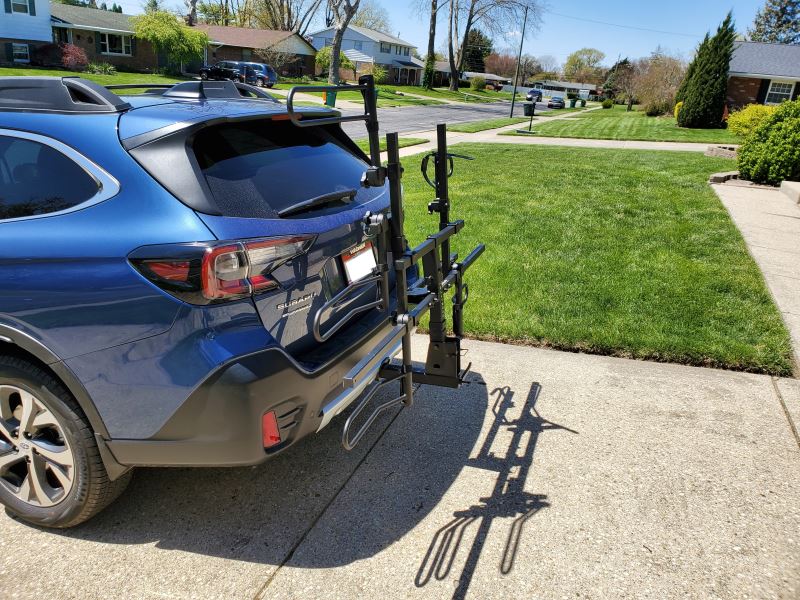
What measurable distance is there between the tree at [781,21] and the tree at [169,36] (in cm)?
7310

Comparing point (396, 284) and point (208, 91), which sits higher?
point (208, 91)

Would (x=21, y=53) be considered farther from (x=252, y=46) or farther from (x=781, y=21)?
(x=781, y=21)

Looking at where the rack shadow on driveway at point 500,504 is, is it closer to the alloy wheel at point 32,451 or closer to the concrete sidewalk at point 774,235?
the alloy wheel at point 32,451

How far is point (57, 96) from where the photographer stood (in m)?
2.74

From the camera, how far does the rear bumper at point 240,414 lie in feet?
7.58

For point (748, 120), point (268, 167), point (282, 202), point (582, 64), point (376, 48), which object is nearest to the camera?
point (282, 202)

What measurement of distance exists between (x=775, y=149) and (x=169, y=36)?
46.6 meters

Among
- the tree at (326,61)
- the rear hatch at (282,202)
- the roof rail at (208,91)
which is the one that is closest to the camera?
the rear hatch at (282,202)

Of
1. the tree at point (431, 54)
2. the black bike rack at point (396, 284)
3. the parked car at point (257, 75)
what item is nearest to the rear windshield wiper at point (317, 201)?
the black bike rack at point (396, 284)

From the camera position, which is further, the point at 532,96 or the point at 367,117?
the point at 532,96

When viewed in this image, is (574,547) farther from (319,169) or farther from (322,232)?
(319,169)

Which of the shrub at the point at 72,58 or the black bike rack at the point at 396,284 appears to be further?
the shrub at the point at 72,58

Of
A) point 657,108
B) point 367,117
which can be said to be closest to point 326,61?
point 657,108

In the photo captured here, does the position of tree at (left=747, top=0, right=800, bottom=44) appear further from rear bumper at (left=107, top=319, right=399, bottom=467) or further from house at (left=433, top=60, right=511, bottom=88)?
rear bumper at (left=107, top=319, right=399, bottom=467)
